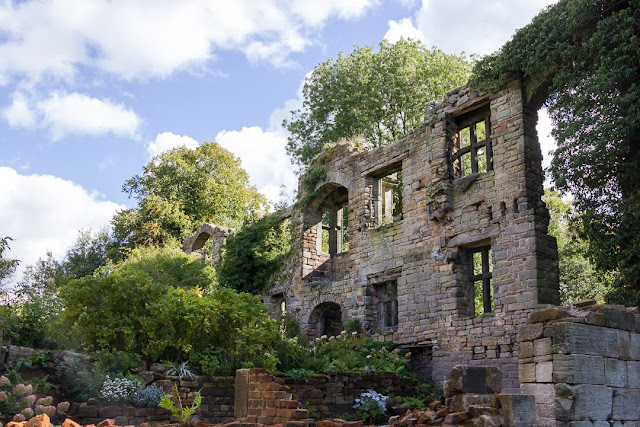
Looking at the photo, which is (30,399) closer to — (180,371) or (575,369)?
(180,371)

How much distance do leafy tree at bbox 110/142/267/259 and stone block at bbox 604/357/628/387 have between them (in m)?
23.3

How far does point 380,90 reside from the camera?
88.7ft

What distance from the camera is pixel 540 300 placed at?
1281 cm

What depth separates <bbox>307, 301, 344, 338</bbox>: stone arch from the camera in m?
18.9

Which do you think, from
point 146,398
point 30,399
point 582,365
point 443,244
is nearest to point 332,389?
point 146,398

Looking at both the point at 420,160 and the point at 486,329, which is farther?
the point at 420,160

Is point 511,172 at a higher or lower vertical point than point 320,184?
lower

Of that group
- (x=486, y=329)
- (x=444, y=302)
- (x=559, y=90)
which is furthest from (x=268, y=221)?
(x=559, y=90)

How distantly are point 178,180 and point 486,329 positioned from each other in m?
23.5

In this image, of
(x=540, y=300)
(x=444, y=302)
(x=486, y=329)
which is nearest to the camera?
(x=540, y=300)

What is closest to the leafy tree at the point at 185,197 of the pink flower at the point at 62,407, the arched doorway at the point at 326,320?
the arched doorway at the point at 326,320

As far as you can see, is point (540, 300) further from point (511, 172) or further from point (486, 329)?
point (511, 172)

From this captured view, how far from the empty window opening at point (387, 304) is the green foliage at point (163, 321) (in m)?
5.14

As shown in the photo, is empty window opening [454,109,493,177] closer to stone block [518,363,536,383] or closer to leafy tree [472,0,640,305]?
leafy tree [472,0,640,305]
